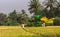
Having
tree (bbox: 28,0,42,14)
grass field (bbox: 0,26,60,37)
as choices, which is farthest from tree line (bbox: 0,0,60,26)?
grass field (bbox: 0,26,60,37)

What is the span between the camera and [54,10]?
28.5m

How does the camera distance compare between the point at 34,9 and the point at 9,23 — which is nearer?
the point at 9,23

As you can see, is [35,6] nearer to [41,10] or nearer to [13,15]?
[41,10]

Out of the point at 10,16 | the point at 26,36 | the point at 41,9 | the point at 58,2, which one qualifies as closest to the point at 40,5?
the point at 41,9

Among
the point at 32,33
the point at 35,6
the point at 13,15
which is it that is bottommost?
the point at 32,33

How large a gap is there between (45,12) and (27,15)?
328 centimetres

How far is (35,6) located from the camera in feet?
91.5

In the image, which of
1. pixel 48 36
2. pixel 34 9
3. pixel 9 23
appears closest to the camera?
pixel 48 36

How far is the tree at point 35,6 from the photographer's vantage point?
27555 mm

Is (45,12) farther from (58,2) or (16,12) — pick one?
(16,12)

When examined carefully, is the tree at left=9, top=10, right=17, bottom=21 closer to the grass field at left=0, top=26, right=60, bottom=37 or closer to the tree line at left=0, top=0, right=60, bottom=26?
the tree line at left=0, top=0, right=60, bottom=26

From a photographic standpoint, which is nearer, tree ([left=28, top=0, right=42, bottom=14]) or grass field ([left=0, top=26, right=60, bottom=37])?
grass field ([left=0, top=26, right=60, bottom=37])

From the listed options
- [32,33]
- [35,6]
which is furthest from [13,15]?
[32,33]

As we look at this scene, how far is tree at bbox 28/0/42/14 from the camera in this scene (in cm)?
2755
